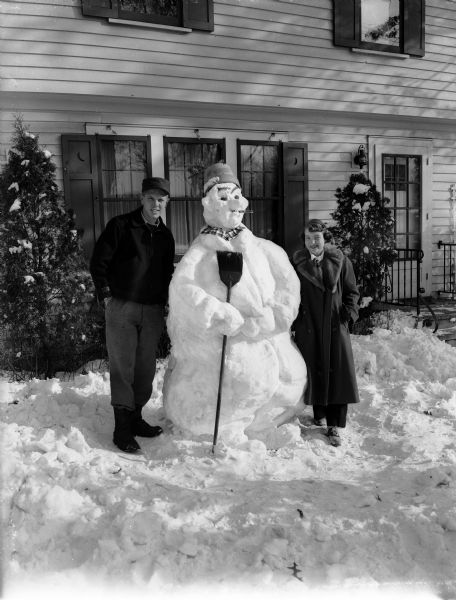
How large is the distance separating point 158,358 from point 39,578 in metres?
3.68

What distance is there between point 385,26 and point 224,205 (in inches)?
266

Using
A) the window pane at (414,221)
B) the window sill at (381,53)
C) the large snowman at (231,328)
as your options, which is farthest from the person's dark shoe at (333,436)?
the window pane at (414,221)

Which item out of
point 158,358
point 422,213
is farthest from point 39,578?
point 422,213

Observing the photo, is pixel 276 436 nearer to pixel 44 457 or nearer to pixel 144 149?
pixel 44 457

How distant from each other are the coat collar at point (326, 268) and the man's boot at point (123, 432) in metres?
1.57

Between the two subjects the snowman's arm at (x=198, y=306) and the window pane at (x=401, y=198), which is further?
the window pane at (x=401, y=198)

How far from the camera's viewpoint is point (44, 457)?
3586 mm

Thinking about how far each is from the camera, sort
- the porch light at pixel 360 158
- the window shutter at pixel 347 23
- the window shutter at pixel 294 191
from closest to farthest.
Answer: the window shutter at pixel 347 23, the window shutter at pixel 294 191, the porch light at pixel 360 158

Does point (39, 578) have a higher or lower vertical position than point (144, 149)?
lower

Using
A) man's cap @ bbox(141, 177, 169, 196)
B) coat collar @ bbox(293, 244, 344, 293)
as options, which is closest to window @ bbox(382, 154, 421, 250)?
coat collar @ bbox(293, 244, 344, 293)

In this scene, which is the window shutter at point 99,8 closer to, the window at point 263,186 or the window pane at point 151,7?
the window pane at point 151,7

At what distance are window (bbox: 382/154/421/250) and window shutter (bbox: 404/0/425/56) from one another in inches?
65.3

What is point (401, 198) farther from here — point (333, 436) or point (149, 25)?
point (333, 436)

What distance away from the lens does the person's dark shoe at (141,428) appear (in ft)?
13.9
